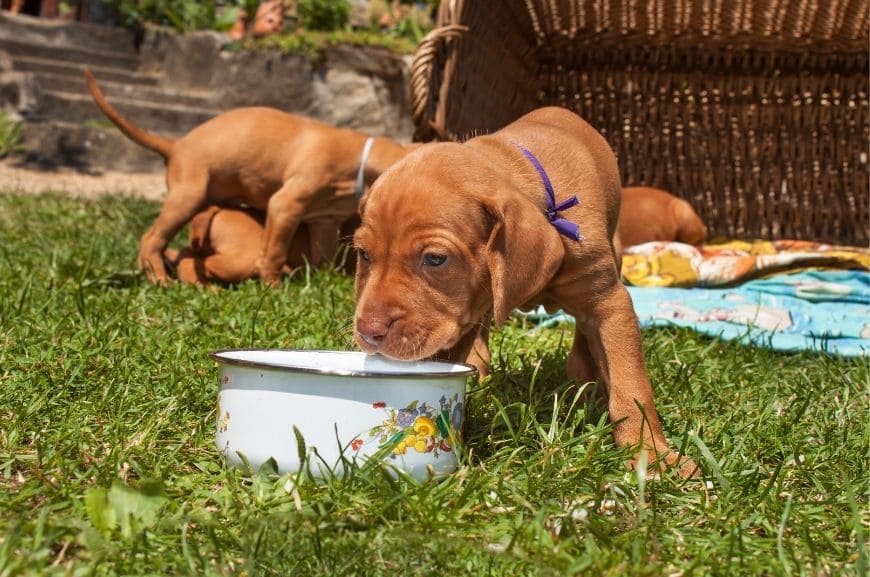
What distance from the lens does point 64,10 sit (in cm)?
1228

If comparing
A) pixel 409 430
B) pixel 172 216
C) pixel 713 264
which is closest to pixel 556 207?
pixel 409 430

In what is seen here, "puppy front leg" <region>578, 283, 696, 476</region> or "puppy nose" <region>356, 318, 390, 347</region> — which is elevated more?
"puppy nose" <region>356, 318, 390, 347</region>

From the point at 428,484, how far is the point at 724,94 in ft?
18.3

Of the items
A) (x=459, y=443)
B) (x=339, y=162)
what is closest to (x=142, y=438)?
(x=459, y=443)

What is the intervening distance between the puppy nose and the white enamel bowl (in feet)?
0.43

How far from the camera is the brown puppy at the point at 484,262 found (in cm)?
234

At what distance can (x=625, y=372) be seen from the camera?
2.60 m

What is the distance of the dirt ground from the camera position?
318 inches

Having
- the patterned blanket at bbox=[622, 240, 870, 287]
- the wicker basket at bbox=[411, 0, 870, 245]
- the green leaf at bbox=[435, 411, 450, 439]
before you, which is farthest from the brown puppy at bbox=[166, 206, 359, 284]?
the green leaf at bbox=[435, 411, 450, 439]

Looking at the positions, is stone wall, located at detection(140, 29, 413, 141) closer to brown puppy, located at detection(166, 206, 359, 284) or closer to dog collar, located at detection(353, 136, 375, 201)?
brown puppy, located at detection(166, 206, 359, 284)

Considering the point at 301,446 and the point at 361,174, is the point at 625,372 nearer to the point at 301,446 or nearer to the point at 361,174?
the point at 301,446

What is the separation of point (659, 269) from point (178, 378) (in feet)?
11.5

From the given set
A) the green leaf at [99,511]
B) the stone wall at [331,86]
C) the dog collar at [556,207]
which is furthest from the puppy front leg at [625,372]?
the stone wall at [331,86]

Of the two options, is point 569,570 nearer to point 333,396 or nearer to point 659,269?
point 333,396
